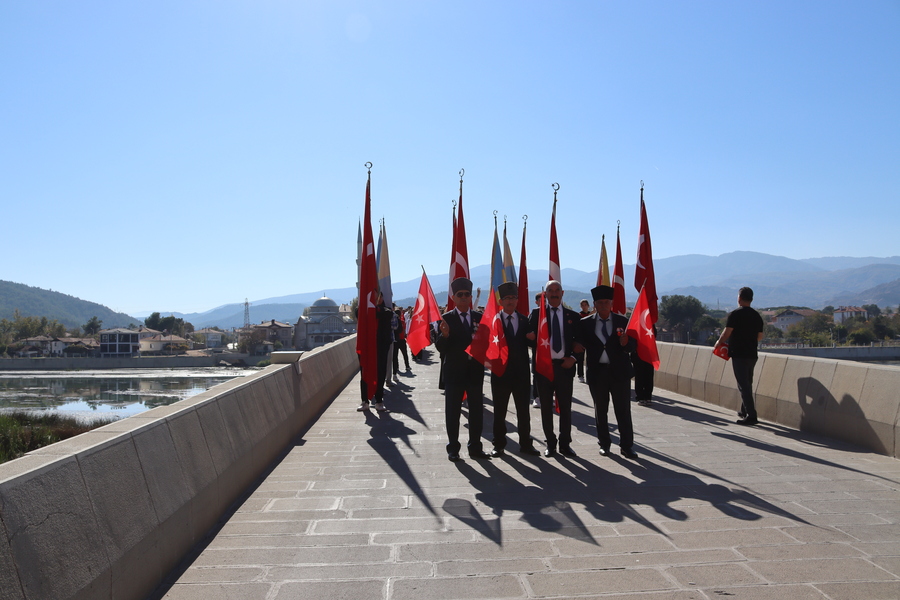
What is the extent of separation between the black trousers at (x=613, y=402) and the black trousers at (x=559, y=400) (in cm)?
30

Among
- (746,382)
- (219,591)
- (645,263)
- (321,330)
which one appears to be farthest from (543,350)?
(321,330)

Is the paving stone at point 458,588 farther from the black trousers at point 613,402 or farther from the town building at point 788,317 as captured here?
the town building at point 788,317

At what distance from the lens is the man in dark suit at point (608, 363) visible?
783 centimetres

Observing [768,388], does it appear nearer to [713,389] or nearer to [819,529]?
[713,389]

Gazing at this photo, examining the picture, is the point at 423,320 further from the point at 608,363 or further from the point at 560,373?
the point at 608,363

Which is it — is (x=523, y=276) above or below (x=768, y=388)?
above

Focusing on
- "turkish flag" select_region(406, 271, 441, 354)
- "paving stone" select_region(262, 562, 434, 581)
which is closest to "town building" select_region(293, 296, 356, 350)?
"turkish flag" select_region(406, 271, 441, 354)

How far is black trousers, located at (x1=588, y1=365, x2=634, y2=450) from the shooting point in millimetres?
7812

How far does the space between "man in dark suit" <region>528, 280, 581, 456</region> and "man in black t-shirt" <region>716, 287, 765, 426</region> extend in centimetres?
318

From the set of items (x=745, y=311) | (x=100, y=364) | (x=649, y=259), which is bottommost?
(x=100, y=364)

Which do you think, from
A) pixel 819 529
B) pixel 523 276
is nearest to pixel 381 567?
pixel 819 529

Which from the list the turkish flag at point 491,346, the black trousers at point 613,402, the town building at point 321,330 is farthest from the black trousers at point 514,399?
the town building at point 321,330

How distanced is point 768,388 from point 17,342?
586 feet

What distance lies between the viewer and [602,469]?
23.8 feet
